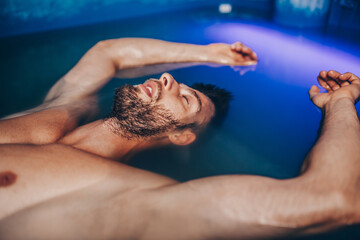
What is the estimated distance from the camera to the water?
1276 millimetres

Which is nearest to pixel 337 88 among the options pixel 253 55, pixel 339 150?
pixel 339 150

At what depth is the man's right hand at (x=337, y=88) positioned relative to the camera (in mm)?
1192

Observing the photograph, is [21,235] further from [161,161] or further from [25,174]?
[161,161]

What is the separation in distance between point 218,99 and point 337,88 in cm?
69

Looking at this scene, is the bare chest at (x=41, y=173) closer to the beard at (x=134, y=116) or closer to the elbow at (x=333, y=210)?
the beard at (x=134, y=116)

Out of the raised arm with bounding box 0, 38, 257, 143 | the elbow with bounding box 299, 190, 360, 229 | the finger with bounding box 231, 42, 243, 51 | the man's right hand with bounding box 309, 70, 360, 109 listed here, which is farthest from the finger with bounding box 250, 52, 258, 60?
the elbow with bounding box 299, 190, 360, 229

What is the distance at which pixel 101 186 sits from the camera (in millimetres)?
905

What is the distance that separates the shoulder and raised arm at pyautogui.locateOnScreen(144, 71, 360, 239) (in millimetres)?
641

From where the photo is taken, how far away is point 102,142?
1.19 m

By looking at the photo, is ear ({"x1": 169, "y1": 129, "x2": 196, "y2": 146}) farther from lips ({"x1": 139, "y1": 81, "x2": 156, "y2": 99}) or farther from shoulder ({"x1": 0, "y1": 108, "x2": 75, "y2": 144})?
shoulder ({"x1": 0, "y1": 108, "x2": 75, "y2": 144})

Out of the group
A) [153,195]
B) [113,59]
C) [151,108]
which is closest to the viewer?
[153,195]

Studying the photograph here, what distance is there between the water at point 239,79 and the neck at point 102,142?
0.08 meters

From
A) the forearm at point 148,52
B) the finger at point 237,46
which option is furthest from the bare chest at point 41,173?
the finger at point 237,46

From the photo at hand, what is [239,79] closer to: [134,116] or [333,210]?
[134,116]
